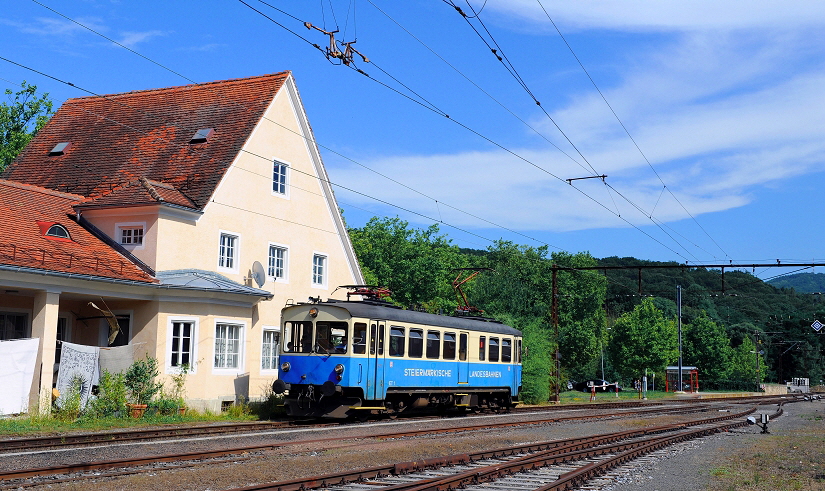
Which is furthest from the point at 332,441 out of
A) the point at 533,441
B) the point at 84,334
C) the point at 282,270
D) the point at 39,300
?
the point at 282,270

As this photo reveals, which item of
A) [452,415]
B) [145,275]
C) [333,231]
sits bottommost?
[452,415]

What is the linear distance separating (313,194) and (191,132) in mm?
4688

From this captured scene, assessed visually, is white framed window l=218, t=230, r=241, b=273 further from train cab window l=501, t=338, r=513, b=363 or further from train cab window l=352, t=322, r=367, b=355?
train cab window l=501, t=338, r=513, b=363

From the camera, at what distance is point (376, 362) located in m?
22.3

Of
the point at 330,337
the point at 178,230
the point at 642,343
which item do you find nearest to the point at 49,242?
the point at 178,230

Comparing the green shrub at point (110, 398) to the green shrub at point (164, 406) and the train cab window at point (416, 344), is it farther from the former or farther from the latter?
→ the train cab window at point (416, 344)

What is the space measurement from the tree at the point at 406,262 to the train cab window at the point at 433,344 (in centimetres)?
2991

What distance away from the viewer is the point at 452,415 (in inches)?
1060

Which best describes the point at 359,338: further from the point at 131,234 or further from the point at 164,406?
the point at 131,234

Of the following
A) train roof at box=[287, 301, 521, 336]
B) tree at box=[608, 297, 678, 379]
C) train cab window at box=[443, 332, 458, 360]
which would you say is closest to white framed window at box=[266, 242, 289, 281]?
train roof at box=[287, 301, 521, 336]

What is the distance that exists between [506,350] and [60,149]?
17274 millimetres

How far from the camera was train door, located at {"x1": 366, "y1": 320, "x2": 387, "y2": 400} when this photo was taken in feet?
72.4

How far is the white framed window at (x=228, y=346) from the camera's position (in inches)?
946

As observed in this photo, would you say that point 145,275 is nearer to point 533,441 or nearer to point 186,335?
point 186,335
